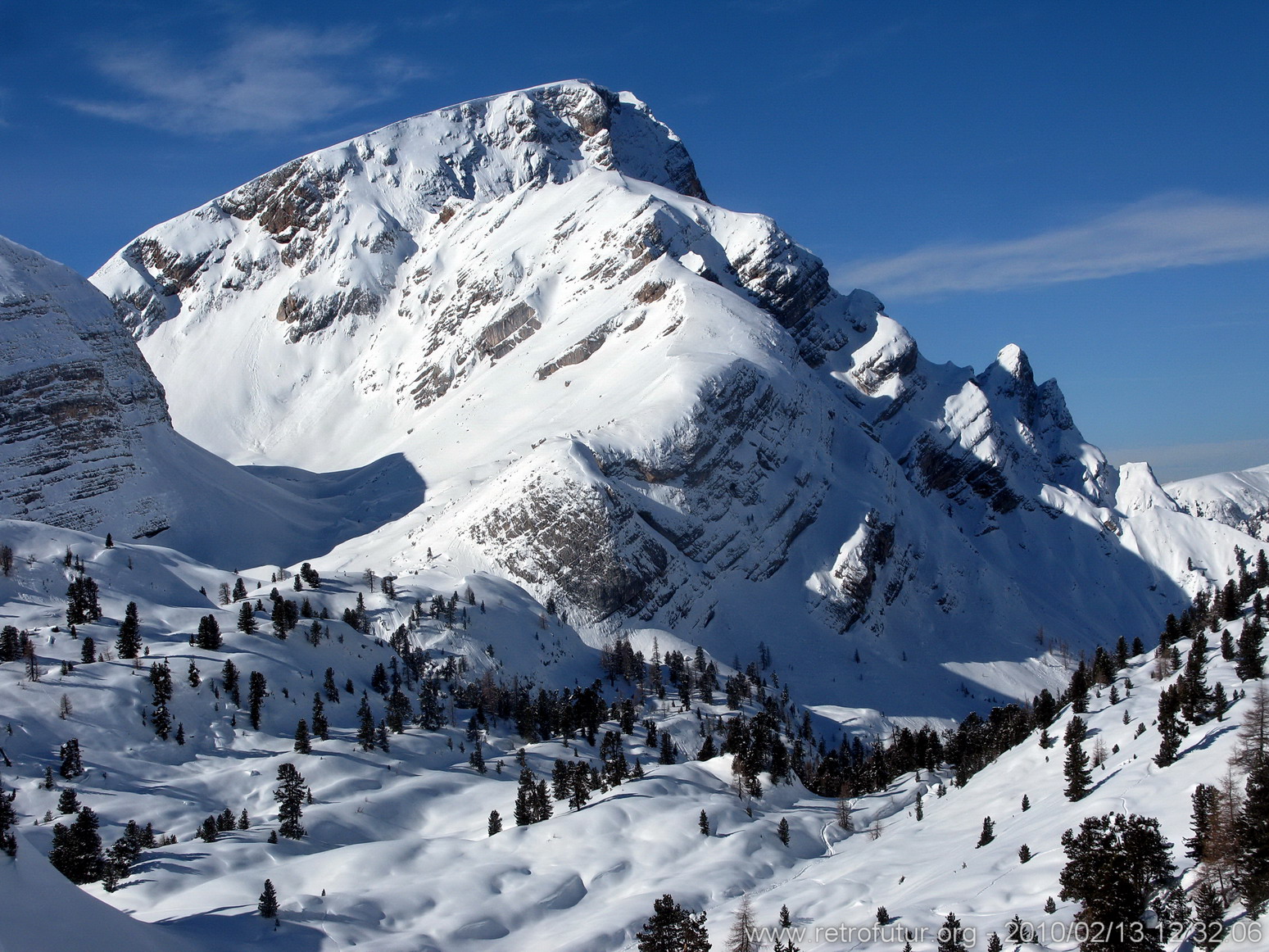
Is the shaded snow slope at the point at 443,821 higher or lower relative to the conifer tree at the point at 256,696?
lower

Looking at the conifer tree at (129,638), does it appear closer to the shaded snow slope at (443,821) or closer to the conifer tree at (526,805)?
the shaded snow slope at (443,821)

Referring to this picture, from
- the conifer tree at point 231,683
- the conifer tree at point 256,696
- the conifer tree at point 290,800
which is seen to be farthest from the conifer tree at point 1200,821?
the conifer tree at point 231,683

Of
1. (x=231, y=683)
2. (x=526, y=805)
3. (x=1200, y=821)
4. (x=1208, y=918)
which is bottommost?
(x=1208, y=918)

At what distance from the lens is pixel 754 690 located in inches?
7766

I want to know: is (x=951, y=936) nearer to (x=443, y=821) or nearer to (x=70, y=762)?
(x=443, y=821)

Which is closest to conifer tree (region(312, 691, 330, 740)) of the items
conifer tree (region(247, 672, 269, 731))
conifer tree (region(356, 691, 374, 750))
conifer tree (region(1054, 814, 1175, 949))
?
conifer tree (region(356, 691, 374, 750))

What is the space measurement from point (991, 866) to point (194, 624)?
112443 mm

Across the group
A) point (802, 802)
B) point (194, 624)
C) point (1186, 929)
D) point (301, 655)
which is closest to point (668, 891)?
point (802, 802)

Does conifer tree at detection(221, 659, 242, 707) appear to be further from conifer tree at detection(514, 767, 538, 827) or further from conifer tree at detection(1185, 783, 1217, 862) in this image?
conifer tree at detection(1185, 783, 1217, 862)

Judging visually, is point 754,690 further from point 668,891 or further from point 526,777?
point 668,891

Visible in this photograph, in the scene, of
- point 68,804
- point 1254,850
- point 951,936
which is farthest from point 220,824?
point 1254,850

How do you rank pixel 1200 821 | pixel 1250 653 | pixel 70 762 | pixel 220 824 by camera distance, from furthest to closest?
pixel 70 762, pixel 220 824, pixel 1250 653, pixel 1200 821

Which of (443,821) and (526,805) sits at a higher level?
(526,805)

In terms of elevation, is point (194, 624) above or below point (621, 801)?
above
